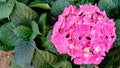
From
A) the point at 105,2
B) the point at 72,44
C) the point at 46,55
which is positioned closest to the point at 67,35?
the point at 72,44

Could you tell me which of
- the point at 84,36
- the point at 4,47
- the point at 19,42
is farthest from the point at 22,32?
the point at 84,36

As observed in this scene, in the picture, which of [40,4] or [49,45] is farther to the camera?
[40,4]

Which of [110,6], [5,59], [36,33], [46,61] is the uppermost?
[110,6]

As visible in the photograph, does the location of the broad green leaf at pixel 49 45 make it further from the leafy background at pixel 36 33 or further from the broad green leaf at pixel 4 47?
the broad green leaf at pixel 4 47

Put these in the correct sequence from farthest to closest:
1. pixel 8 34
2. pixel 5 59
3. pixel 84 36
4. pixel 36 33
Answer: pixel 5 59, pixel 8 34, pixel 36 33, pixel 84 36

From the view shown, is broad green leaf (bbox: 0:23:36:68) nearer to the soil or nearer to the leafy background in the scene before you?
the leafy background

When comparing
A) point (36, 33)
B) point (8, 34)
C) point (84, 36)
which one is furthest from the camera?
point (8, 34)

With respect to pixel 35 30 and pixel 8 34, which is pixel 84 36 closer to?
pixel 35 30

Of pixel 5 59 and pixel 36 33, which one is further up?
pixel 36 33
